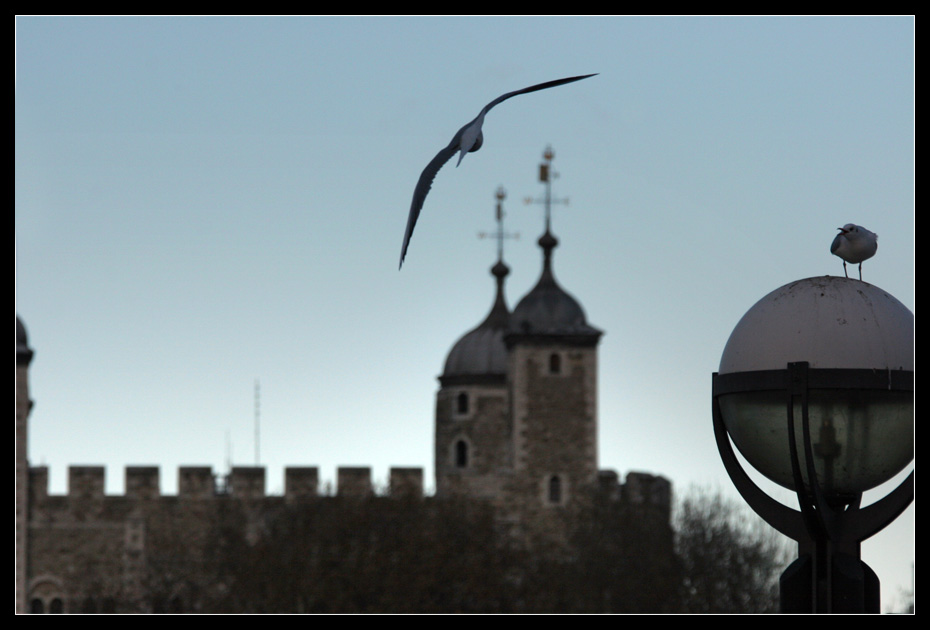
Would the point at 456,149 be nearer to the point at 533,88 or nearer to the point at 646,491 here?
the point at 533,88

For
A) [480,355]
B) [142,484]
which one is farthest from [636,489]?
[480,355]

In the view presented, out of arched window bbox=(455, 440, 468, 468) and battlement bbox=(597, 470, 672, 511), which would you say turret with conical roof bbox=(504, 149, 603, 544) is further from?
arched window bbox=(455, 440, 468, 468)

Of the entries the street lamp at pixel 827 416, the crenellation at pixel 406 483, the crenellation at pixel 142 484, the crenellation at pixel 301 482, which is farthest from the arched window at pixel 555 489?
the street lamp at pixel 827 416

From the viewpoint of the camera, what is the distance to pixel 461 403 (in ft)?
242

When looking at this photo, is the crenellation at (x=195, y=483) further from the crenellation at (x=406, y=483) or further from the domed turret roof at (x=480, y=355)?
the domed turret roof at (x=480, y=355)

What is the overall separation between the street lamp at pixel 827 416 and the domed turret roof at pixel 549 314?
52.4 meters

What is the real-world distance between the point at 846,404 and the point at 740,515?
2128 inches

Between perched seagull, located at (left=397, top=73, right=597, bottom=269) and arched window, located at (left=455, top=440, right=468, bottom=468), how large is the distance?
62941mm

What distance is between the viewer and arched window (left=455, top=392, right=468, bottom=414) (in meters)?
73.4

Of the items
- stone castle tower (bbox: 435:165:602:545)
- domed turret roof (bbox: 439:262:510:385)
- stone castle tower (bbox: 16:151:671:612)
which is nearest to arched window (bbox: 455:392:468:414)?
domed turret roof (bbox: 439:262:510:385)

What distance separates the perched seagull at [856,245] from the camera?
9773mm

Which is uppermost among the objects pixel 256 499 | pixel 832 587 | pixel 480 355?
pixel 480 355

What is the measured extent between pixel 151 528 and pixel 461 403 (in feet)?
47.8

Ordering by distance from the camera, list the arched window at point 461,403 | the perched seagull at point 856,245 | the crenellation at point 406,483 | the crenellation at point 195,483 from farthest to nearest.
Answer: the arched window at point 461,403
the crenellation at point 195,483
the crenellation at point 406,483
the perched seagull at point 856,245
